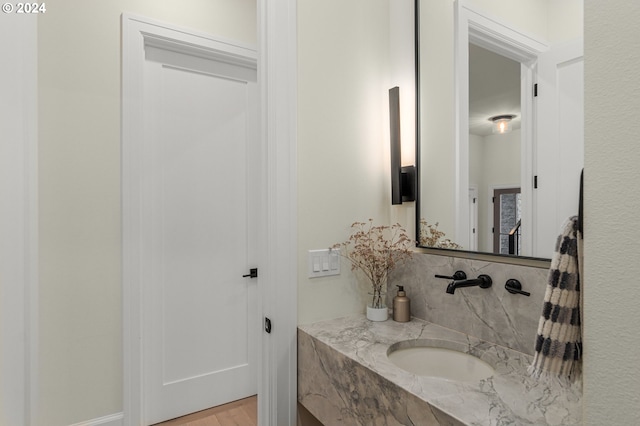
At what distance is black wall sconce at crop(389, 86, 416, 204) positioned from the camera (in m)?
1.44

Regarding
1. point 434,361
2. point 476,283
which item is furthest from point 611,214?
point 434,361

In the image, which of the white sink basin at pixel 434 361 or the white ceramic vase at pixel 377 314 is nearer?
the white sink basin at pixel 434 361

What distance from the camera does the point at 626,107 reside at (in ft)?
1.48

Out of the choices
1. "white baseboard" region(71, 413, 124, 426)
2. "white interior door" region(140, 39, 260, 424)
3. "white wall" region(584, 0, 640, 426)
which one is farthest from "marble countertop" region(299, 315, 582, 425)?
"white baseboard" region(71, 413, 124, 426)

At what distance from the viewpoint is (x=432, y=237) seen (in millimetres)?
1386

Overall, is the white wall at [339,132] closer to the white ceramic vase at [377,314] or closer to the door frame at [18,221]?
the white ceramic vase at [377,314]

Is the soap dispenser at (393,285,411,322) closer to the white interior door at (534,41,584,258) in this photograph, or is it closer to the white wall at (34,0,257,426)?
the white interior door at (534,41,584,258)

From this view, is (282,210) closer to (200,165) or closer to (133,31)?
(200,165)

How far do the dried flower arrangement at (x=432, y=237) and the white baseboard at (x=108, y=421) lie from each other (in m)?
1.85

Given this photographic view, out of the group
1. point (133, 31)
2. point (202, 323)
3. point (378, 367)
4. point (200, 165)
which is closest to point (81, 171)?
point (200, 165)

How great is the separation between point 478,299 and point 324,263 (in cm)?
57

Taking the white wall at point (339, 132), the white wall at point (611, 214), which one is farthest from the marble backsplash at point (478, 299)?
the white wall at point (611, 214)

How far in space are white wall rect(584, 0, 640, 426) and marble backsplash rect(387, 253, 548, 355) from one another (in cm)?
59

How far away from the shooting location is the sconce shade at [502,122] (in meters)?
1.14
